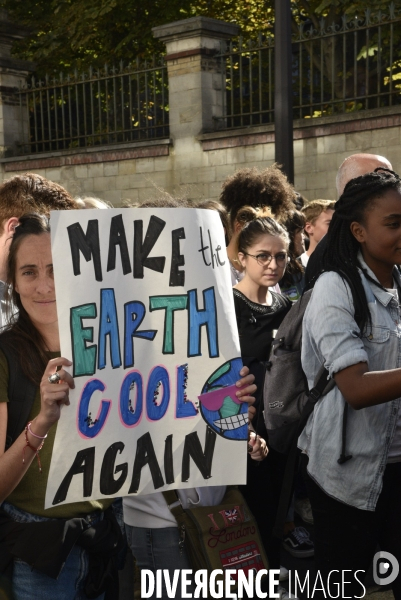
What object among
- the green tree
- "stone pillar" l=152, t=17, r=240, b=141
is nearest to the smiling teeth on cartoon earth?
"stone pillar" l=152, t=17, r=240, b=141

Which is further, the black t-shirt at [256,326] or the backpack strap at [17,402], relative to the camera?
the black t-shirt at [256,326]

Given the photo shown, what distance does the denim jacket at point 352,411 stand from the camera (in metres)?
2.84

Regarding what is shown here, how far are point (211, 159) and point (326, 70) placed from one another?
1.88 metres

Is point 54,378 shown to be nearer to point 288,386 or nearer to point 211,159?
point 288,386

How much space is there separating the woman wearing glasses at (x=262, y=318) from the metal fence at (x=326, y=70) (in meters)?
6.26

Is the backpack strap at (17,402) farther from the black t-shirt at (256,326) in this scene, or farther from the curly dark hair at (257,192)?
the curly dark hair at (257,192)

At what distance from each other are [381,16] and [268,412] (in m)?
8.34

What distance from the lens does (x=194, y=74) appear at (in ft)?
41.0

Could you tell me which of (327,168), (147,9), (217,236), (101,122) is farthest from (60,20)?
(217,236)

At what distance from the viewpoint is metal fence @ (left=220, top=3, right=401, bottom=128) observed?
10.7m

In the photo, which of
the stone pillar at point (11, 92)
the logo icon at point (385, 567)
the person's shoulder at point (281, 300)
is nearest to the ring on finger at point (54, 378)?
the logo icon at point (385, 567)

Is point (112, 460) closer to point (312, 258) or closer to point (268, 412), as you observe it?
point (268, 412)

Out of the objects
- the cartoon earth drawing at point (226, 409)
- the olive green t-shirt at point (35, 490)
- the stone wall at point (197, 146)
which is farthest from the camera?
the stone wall at point (197, 146)

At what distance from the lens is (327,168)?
36.9 feet
